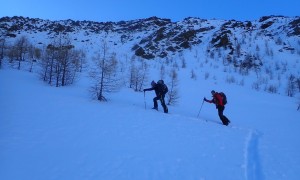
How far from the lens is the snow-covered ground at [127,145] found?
6.90 meters

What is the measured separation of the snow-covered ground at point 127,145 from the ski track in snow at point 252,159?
0.06 feet

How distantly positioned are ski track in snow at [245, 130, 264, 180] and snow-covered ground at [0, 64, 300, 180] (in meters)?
0.02

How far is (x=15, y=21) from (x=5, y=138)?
58.4 meters

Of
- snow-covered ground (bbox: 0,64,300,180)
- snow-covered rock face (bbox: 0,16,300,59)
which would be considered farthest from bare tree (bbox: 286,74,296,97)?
snow-covered ground (bbox: 0,64,300,180)

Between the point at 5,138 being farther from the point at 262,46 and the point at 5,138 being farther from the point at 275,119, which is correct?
the point at 262,46

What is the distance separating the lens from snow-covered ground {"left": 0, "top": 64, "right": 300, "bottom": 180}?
22.6ft

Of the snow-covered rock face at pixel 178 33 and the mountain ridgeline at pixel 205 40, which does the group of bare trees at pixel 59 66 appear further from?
the snow-covered rock face at pixel 178 33

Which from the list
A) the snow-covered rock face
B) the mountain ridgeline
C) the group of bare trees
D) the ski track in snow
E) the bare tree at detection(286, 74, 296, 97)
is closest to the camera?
the ski track in snow

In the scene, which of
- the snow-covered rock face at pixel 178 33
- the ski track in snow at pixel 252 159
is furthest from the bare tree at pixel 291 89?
the ski track in snow at pixel 252 159

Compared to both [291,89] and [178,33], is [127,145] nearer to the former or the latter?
[291,89]

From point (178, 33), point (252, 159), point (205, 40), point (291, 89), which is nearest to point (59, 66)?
point (252, 159)

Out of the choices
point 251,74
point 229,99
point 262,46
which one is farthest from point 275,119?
point 262,46

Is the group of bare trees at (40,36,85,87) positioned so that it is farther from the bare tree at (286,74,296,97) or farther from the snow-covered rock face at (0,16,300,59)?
the bare tree at (286,74,296,97)

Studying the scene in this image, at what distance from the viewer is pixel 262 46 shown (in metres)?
41.3
